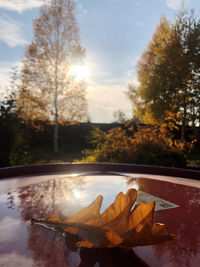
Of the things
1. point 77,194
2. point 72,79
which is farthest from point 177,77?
point 77,194

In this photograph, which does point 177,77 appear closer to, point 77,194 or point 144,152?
point 144,152

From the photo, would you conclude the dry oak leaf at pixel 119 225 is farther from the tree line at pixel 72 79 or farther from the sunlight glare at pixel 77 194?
the tree line at pixel 72 79

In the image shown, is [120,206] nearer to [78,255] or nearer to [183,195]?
[78,255]

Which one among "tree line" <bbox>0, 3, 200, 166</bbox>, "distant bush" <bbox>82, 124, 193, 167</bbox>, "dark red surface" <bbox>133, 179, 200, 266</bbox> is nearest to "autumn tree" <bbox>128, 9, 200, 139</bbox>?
"tree line" <bbox>0, 3, 200, 166</bbox>

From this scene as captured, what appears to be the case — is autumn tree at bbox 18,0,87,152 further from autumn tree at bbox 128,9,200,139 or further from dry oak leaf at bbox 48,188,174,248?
dry oak leaf at bbox 48,188,174,248

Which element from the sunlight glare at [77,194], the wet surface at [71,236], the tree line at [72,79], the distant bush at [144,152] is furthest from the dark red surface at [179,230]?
the tree line at [72,79]

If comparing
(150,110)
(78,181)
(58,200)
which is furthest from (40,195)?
(150,110)
